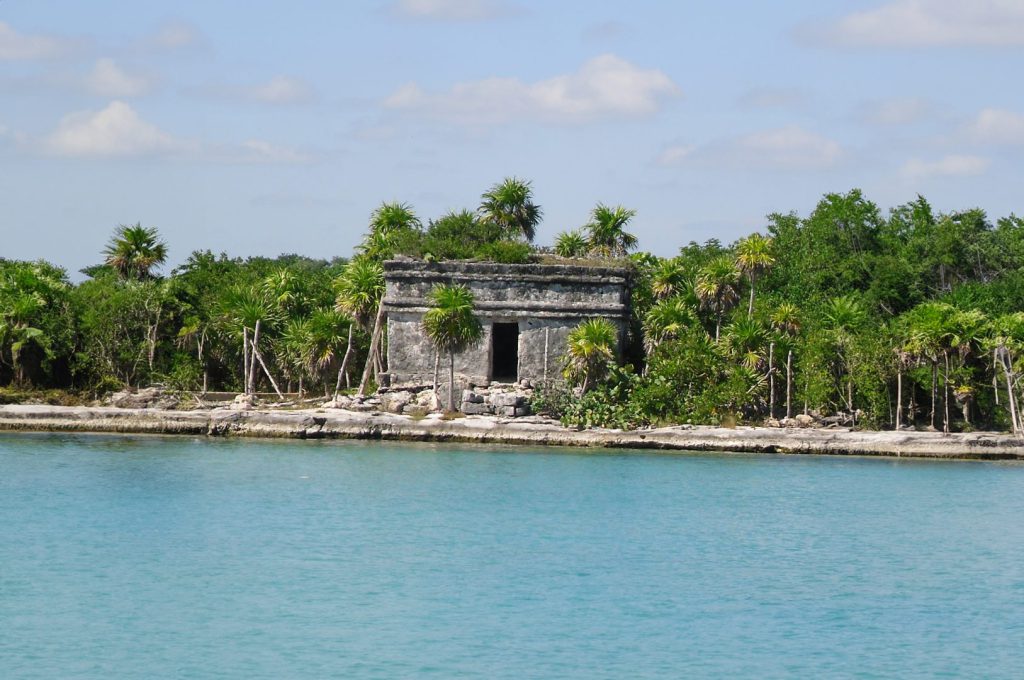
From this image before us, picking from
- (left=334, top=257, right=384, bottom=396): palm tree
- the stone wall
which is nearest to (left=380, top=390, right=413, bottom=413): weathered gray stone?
the stone wall

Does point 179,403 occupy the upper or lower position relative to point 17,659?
upper

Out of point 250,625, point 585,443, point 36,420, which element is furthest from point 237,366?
point 250,625

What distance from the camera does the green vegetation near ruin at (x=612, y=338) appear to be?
31.2 m

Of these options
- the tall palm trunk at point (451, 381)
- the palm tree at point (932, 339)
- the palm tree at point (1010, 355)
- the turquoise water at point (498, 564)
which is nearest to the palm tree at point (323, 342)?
the tall palm trunk at point (451, 381)

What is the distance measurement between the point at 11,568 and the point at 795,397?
18.5 m

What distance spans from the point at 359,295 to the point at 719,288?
8308 mm

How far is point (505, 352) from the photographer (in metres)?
36.2

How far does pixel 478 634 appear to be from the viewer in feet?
51.9

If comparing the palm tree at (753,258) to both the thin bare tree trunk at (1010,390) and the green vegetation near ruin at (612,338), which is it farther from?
the thin bare tree trunk at (1010,390)

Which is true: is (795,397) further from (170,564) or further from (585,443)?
(170,564)

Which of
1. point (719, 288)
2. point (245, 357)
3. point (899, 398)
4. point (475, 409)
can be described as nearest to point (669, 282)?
point (719, 288)

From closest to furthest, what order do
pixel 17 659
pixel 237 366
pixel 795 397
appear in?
1. pixel 17 659
2. pixel 795 397
3. pixel 237 366

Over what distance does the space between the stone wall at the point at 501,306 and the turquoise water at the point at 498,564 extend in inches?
155

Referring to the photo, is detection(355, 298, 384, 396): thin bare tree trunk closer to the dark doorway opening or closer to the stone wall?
the stone wall
